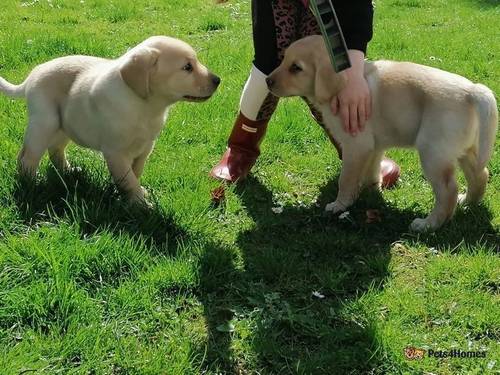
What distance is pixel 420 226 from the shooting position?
314 centimetres

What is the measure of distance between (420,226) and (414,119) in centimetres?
56

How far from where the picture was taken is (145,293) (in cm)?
251

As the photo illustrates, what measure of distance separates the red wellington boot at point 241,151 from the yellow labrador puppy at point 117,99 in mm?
575

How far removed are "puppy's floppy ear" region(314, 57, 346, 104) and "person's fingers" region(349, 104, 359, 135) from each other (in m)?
0.12

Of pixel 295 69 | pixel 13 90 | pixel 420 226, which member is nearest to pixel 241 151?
pixel 295 69

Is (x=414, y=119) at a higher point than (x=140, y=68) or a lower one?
lower

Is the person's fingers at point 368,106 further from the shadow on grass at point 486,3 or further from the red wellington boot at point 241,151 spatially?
the shadow on grass at point 486,3

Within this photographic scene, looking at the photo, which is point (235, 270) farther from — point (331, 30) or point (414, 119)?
point (414, 119)

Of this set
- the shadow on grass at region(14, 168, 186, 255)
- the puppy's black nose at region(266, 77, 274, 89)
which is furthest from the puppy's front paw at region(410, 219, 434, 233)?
the shadow on grass at region(14, 168, 186, 255)

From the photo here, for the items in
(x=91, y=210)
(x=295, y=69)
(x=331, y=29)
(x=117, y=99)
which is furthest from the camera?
(x=295, y=69)

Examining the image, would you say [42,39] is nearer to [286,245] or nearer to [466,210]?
[286,245]

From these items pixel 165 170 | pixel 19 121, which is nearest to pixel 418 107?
pixel 165 170

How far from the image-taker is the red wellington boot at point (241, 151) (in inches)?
147

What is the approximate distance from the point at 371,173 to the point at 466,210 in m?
0.57
